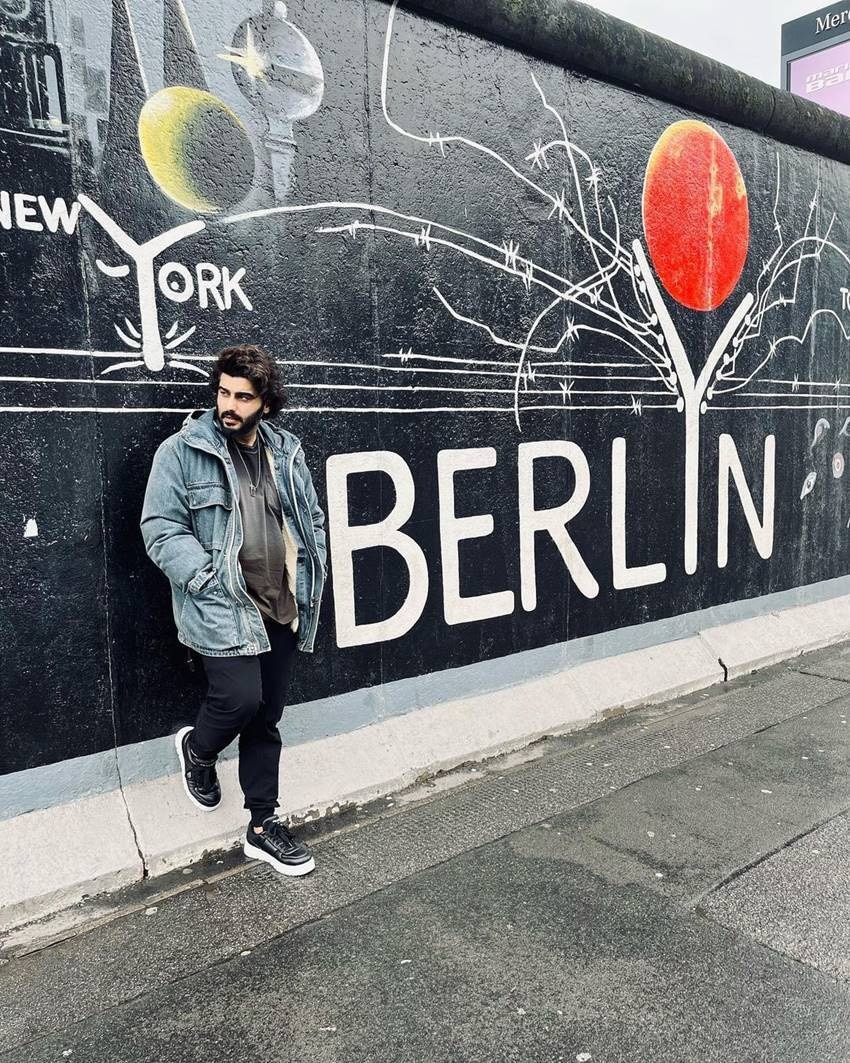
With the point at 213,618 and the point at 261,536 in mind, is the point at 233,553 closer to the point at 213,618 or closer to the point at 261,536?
the point at 261,536

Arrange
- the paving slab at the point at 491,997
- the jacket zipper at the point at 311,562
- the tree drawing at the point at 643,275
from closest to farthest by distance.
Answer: the paving slab at the point at 491,997 → the jacket zipper at the point at 311,562 → the tree drawing at the point at 643,275

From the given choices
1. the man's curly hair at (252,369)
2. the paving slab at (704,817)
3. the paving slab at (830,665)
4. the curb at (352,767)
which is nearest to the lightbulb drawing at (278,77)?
the man's curly hair at (252,369)

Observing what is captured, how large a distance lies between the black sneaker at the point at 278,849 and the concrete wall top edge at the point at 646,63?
13.2 feet

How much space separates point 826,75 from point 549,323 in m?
14.0

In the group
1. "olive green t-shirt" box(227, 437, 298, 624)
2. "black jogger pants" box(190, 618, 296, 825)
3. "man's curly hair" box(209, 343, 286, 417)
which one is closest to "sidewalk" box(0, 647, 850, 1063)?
"black jogger pants" box(190, 618, 296, 825)

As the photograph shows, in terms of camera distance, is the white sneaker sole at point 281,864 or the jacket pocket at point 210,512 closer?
the jacket pocket at point 210,512

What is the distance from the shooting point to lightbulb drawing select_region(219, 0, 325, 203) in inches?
149

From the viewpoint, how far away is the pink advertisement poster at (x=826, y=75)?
15.0 metres

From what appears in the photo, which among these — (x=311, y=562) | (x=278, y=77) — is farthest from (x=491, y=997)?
(x=278, y=77)

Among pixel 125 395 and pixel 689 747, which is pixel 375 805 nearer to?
pixel 689 747

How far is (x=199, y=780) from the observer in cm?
356

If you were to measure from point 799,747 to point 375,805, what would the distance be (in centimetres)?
235

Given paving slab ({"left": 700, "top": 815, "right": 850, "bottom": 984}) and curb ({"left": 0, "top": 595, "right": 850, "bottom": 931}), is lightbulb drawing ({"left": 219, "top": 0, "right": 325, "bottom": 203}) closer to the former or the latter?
→ curb ({"left": 0, "top": 595, "right": 850, "bottom": 931})

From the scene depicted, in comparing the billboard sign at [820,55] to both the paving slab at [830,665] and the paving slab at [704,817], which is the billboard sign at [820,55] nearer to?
the paving slab at [830,665]
